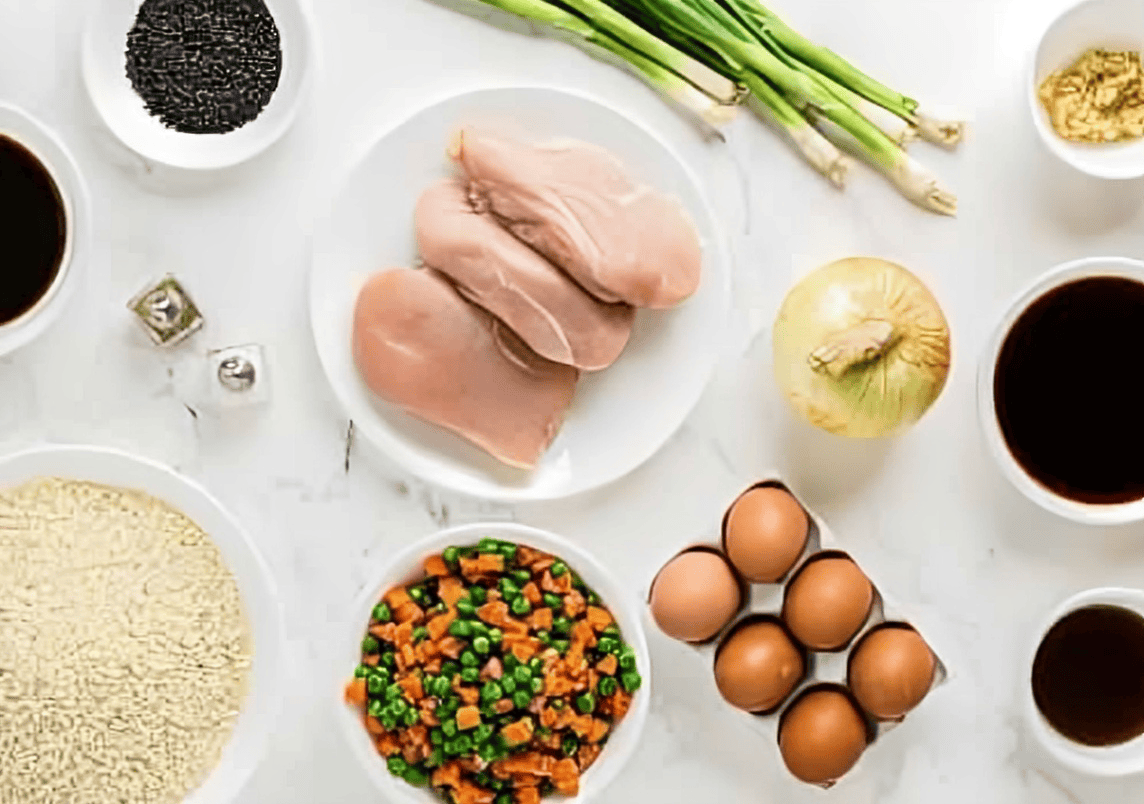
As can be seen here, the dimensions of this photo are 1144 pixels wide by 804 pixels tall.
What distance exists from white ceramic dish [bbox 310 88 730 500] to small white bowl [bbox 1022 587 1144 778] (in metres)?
0.47

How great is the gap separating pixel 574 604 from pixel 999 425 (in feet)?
1.65

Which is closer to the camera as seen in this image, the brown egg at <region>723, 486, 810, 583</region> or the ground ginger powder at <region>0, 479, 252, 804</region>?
the brown egg at <region>723, 486, 810, 583</region>

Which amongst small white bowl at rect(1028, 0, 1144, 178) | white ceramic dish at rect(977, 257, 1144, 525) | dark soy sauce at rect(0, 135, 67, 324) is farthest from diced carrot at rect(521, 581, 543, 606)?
small white bowl at rect(1028, 0, 1144, 178)

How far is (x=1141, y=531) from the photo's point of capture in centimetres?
205

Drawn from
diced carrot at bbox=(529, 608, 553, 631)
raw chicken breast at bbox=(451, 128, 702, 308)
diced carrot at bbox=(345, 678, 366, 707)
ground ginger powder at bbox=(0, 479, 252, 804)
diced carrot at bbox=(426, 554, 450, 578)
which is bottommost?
ground ginger powder at bbox=(0, 479, 252, 804)

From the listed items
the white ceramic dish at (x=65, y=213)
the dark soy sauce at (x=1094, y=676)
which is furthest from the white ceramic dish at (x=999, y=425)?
the white ceramic dish at (x=65, y=213)

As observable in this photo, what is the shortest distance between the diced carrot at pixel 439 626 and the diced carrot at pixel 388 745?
0.40ft

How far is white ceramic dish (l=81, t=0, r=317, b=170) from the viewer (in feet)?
6.51

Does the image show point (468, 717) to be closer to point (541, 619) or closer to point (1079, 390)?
point (541, 619)

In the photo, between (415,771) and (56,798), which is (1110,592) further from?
(56,798)

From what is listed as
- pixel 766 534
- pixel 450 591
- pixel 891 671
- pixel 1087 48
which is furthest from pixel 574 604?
pixel 1087 48

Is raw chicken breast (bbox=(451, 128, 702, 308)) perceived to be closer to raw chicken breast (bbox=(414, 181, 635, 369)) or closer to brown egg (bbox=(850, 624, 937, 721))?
raw chicken breast (bbox=(414, 181, 635, 369))

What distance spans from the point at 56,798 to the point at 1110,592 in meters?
1.18

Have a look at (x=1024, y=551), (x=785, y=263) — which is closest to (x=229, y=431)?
(x=785, y=263)
